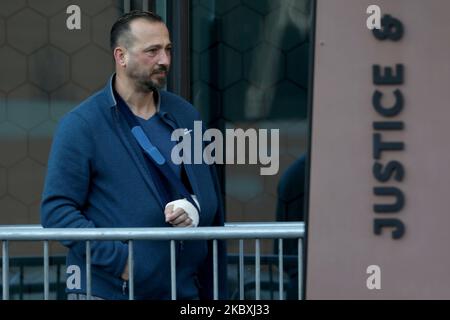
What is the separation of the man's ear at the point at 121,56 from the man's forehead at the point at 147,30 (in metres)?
0.09

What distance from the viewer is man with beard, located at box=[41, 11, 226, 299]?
5.08 meters

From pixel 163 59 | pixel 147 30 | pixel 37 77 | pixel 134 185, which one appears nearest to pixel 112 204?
pixel 134 185

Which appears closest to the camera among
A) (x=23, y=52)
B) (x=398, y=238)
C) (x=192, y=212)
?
(x=398, y=238)

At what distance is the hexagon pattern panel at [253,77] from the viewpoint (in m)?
6.96

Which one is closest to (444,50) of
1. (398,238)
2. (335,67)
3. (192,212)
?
(335,67)

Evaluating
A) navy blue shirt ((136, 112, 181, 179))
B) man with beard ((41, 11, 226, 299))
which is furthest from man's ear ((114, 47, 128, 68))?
navy blue shirt ((136, 112, 181, 179))

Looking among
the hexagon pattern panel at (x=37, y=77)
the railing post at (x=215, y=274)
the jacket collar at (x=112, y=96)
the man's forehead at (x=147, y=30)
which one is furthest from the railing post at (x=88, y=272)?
the hexagon pattern panel at (x=37, y=77)

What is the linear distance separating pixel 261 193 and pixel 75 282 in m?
2.06

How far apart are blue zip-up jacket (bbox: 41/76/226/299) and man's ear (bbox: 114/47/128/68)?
0.65 ft

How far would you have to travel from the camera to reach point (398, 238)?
3.31 meters

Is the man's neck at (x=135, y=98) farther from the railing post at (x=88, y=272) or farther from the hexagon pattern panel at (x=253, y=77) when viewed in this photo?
the hexagon pattern panel at (x=253, y=77)

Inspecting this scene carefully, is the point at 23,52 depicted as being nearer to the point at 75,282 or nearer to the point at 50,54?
the point at 50,54

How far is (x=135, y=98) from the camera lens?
212 inches

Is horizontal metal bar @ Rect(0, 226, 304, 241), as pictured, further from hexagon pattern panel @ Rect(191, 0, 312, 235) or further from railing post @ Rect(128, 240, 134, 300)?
hexagon pattern panel @ Rect(191, 0, 312, 235)
